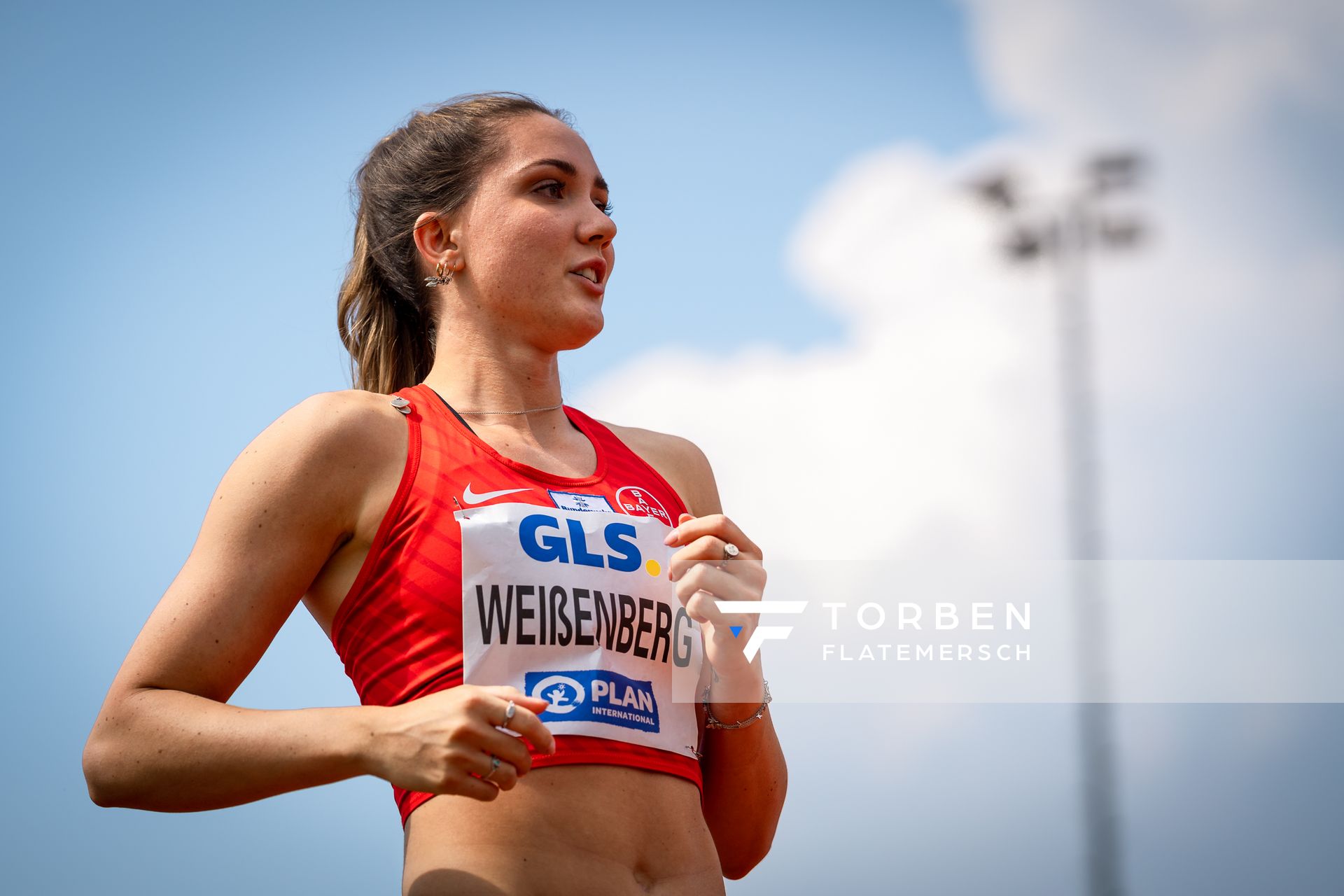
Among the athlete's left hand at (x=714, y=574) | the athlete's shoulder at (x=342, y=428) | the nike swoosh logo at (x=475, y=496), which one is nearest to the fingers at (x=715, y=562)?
the athlete's left hand at (x=714, y=574)

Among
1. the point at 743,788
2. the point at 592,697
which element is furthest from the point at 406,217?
the point at 743,788

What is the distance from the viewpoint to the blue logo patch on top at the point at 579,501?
2.83 metres

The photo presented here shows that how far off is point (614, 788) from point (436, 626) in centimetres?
49

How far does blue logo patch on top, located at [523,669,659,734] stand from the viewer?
2.56 meters

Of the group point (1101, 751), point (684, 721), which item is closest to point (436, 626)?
point (684, 721)

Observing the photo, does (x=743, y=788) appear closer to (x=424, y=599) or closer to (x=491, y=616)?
(x=491, y=616)

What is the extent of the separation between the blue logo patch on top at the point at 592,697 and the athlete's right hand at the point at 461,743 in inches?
14.0

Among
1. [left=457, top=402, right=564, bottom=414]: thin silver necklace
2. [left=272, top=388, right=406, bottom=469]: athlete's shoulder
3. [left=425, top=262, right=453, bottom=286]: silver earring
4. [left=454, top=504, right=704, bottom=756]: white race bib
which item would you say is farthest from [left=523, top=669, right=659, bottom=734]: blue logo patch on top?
[left=425, top=262, right=453, bottom=286]: silver earring

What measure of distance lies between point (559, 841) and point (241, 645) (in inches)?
28.8

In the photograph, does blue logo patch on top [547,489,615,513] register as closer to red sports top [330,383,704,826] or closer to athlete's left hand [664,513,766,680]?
red sports top [330,383,704,826]

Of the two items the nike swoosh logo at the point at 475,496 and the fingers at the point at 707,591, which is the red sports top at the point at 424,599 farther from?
the fingers at the point at 707,591

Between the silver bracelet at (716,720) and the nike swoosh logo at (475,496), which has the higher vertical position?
the nike swoosh logo at (475,496)

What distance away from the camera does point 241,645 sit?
2.50 m

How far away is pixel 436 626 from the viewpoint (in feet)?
8.46
